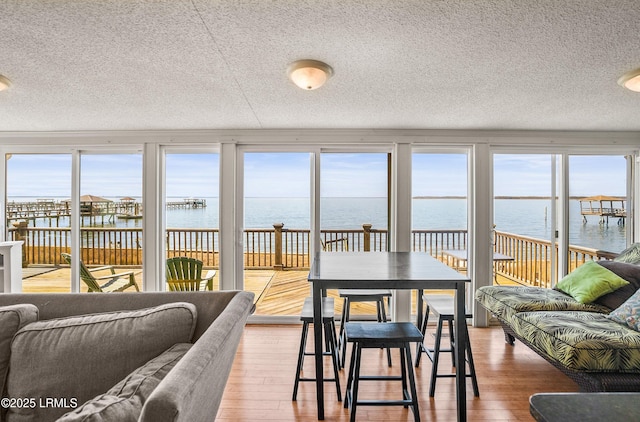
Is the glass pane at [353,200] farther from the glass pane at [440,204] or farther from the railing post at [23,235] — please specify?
the railing post at [23,235]

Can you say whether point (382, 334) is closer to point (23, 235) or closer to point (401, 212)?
point (401, 212)

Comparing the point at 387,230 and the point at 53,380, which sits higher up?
the point at 387,230

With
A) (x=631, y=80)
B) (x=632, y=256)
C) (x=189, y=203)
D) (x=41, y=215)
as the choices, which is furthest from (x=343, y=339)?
(x=41, y=215)

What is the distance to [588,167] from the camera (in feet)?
12.8

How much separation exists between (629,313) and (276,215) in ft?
10.6

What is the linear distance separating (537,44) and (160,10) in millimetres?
1892

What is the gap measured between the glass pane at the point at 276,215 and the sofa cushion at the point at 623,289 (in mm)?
2820

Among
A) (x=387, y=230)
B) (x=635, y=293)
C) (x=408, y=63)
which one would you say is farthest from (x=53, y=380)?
(x=635, y=293)

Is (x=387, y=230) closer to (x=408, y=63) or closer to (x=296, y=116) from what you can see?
(x=296, y=116)

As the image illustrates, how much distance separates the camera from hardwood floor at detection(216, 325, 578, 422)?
2.16 meters

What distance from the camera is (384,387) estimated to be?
247 centimetres

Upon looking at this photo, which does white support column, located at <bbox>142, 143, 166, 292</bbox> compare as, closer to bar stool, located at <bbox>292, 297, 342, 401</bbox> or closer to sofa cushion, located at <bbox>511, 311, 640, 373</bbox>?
bar stool, located at <bbox>292, 297, 342, 401</bbox>

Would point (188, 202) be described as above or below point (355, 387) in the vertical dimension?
above

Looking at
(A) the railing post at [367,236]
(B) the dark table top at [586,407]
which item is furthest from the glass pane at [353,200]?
(B) the dark table top at [586,407]
